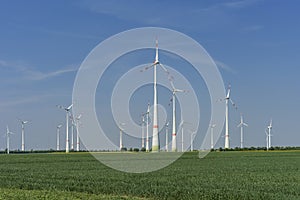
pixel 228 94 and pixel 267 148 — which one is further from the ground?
pixel 228 94

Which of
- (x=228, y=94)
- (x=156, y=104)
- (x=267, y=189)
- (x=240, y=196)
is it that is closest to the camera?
(x=240, y=196)

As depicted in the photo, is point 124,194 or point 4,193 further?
point 124,194

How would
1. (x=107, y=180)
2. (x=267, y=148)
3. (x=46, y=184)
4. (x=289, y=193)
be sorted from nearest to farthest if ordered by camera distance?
(x=289, y=193) < (x=46, y=184) < (x=107, y=180) < (x=267, y=148)

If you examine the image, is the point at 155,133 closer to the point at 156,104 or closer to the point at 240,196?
the point at 156,104

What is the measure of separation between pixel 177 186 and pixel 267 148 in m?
121

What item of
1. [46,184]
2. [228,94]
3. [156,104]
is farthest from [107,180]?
[228,94]

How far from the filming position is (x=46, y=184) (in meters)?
35.4

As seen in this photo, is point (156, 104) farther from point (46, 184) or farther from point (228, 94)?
point (46, 184)

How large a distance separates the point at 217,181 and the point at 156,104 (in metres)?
67.5

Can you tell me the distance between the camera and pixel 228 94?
131 meters

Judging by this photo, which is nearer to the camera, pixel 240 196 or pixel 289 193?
pixel 240 196

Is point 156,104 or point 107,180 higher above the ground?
point 156,104

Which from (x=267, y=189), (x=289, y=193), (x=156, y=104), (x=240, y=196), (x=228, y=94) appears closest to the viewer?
(x=240, y=196)

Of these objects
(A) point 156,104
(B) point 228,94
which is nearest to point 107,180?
(A) point 156,104
